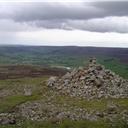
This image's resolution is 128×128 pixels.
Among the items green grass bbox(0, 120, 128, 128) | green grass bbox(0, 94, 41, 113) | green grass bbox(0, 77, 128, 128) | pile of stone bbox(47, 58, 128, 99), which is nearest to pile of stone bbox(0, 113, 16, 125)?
green grass bbox(0, 77, 128, 128)

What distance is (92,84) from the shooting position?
9069cm

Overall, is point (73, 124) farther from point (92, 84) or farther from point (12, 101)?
point (12, 101)

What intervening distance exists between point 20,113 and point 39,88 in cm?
2390

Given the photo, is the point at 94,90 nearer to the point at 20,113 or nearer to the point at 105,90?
the point at 105,90

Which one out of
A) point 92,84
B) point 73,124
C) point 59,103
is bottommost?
point 73,124

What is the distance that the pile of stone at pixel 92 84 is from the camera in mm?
87312

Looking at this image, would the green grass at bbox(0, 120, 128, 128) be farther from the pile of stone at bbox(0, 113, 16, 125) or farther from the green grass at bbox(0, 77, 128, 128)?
the pile of stone at bbox(0, 113, 16, 125)

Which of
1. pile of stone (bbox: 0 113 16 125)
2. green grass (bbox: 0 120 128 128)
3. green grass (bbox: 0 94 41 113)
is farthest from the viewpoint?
green grass (bbox: 0 94 41 113)

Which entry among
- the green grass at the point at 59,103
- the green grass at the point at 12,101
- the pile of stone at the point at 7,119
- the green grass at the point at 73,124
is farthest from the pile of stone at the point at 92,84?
the pile of stone at the point at 7,119

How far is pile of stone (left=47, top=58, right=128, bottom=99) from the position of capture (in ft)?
286

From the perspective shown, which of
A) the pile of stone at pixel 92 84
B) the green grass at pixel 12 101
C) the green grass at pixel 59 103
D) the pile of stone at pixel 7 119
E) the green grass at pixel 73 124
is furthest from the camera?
the pile of stone at pixel 92 84

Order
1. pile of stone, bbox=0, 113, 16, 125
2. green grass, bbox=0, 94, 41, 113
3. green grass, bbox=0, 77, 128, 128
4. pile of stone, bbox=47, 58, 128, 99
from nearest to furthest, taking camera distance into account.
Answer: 1. green grass, bbox=0, 77, 128, 128
2. pile of stone, bbox=0, 113, 16, 125
3. green grass, bbox=0, 94, 41, 113
4. pile of stone, bbox=47, 58, 128, 99

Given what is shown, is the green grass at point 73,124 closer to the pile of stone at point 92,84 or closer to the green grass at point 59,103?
the green grass at point 59,103

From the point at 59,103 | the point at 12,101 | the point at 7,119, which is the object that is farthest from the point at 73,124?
the point at 12,101
